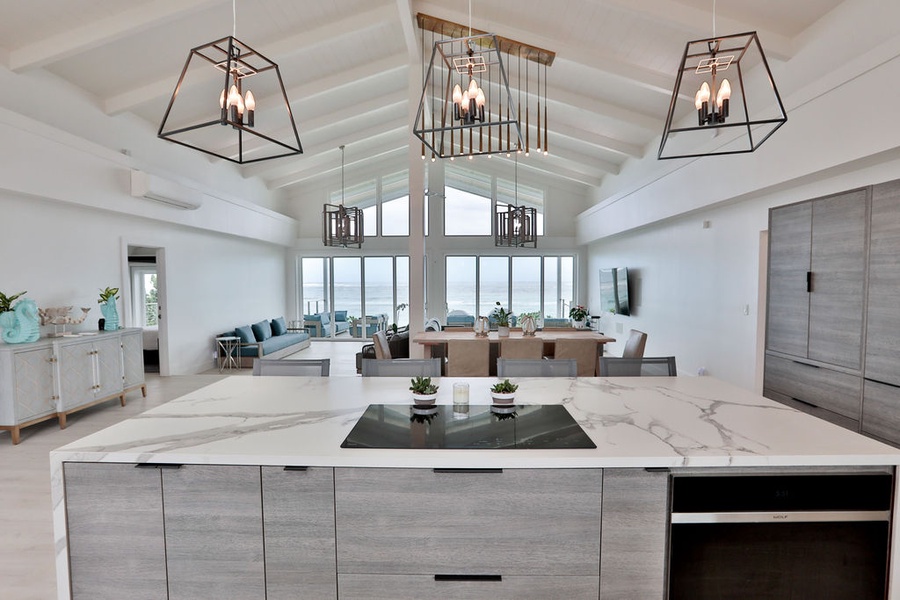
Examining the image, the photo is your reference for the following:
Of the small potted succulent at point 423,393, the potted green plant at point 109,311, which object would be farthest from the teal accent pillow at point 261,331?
the small potted succulent at point 423,393

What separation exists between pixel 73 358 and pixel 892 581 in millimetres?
6098

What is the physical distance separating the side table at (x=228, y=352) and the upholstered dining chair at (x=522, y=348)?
528cm

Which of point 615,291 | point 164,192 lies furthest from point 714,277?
point 164,192

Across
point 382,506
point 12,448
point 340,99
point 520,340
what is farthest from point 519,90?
point 12,448

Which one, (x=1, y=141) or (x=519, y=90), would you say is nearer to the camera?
(x=1, y=141)

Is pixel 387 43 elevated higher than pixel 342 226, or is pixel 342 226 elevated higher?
pixel 387 43

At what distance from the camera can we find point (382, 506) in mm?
1533

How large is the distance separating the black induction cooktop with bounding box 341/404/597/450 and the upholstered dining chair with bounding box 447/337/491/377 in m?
2.71

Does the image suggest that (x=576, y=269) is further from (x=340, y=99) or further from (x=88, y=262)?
(x=88, y=262)

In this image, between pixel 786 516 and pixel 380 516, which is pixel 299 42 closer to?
pixel 380 516

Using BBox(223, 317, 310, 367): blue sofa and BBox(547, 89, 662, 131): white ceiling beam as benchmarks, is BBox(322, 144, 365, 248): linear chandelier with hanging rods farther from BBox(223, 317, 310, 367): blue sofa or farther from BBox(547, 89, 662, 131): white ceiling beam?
BBox(547, 89, 662, 131): white ceiling beam

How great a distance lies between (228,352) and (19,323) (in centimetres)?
384

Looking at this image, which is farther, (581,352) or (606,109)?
(606,109)

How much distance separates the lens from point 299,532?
1.54 meters
